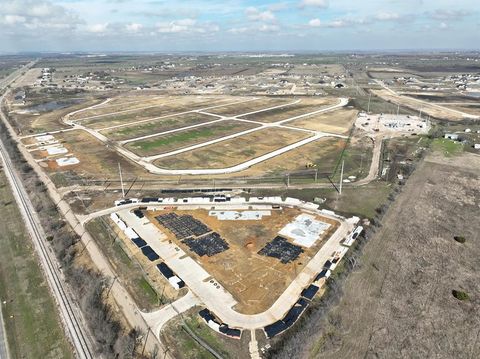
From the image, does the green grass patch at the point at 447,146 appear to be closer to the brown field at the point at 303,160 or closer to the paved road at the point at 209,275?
the brown field at the point at 303,160

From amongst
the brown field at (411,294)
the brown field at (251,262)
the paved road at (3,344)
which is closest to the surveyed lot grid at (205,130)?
the brown field at (251,262)

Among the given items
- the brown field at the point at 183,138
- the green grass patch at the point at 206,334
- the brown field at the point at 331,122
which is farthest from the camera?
the brown field at the point at 331,122

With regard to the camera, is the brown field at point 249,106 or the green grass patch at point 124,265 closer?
the green grass patch at point 124,265

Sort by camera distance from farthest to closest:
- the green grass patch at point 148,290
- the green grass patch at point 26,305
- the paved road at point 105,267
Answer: the green grass patch at point 148,290 → the paved road at point 105,267 → the green grass patch at point 26,305

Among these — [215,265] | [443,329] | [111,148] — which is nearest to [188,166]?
[111,148]

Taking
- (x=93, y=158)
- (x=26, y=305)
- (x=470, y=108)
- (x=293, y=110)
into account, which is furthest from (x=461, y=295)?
(x=470, y=108)

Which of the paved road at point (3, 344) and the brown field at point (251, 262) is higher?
the brown field at point (251, 262)

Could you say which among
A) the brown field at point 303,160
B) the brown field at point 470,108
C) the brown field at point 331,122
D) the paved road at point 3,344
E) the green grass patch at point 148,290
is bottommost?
the paved road at point 3,344
